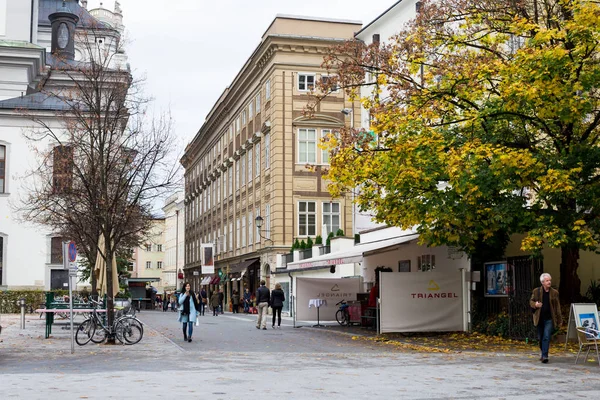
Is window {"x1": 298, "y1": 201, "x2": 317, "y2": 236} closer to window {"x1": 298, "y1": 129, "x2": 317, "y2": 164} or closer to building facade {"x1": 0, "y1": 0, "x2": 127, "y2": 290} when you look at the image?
window {"x1": 298, "y1": 129, "x2": 317, "y2": 164}

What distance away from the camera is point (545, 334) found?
16438 millimetres

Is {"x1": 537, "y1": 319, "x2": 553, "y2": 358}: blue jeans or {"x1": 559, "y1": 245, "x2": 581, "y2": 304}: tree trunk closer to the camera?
{"x1": 537, "y1": 319, "x2": 553, "y2": 358}: blue jeans

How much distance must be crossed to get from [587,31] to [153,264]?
11988 centimetres

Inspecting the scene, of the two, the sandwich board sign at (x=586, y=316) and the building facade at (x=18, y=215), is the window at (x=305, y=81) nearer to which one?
the building facade at (x=18, y=215)

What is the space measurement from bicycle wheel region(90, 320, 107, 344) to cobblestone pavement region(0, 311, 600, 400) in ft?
2.59

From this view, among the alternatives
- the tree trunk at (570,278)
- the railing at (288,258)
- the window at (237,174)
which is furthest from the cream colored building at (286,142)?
the tree trunk at (570,278)

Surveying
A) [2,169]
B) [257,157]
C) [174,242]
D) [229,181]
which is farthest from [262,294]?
[174,242]

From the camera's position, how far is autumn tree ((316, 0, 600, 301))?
19203mm

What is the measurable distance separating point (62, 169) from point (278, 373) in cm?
2099

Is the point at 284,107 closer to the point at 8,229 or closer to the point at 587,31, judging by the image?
the point at 8,229

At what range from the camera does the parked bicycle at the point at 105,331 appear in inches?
867

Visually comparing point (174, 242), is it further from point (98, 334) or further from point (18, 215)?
point (98, 334)

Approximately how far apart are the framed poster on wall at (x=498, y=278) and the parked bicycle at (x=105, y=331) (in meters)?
9.64

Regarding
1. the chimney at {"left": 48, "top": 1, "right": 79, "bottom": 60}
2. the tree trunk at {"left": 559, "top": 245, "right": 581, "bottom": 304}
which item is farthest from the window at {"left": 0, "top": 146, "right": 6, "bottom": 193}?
the tree trunk at {"left": 559, "top": 245, "right": 581, "bottom": 304}
